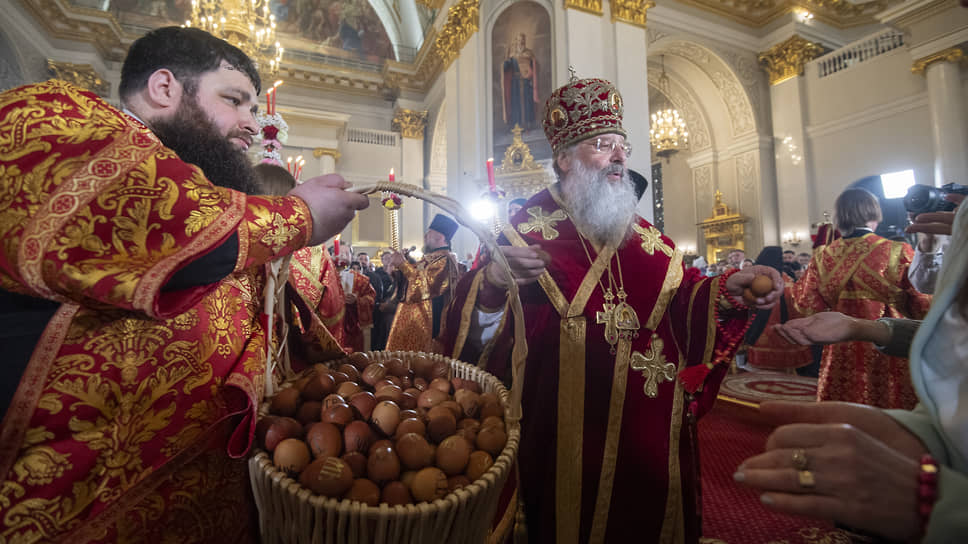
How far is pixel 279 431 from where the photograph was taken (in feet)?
3.10

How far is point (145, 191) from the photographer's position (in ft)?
2.38

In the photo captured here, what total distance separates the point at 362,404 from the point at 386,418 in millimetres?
75

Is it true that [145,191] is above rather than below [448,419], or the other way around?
above

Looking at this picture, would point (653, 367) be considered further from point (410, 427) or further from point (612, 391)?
point (410, 427)

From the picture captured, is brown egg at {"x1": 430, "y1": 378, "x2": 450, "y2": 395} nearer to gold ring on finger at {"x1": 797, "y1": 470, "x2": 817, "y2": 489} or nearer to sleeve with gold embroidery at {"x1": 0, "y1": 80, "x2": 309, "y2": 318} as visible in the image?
sleeve with gold embroidery at {"x1": 0, "y1": 80, "x2": 309, "y2": 318}

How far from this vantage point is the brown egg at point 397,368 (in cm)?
137

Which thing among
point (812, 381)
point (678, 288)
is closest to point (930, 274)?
point (678, 288)

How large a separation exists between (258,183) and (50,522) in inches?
35.3

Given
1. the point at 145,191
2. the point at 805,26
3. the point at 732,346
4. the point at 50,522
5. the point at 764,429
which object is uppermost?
the point at 805,26

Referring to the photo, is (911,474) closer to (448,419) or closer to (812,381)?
(448,419)

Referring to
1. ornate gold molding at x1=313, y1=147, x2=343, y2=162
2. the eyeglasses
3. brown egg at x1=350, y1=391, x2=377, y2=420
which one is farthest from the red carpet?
ornate gold molding at x1=313, y1=147, x2=343, y2=162

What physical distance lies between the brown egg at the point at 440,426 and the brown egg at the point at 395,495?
0.60 feet

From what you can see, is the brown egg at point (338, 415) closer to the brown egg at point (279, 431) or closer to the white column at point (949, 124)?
the brown egg at point (279, 431)

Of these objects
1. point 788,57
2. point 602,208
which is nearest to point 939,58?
point 788,57
